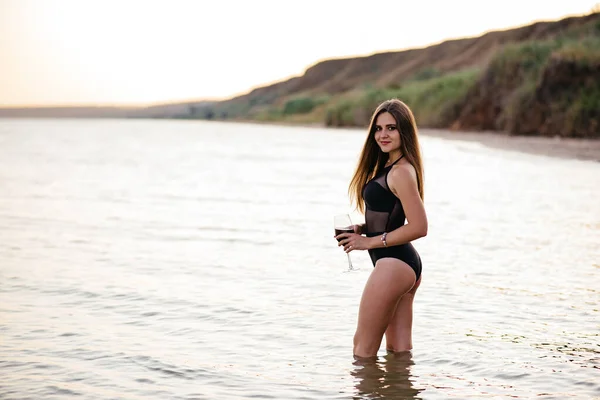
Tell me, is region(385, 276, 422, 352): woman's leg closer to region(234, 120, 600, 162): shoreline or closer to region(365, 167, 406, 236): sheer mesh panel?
region(365, 167, 406, 236): sheer mesh panel

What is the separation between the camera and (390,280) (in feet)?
19.9

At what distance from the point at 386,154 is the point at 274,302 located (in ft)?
10.7

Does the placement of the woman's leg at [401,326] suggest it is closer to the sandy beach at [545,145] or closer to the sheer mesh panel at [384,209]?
the sheer mesh panel at [384,209]

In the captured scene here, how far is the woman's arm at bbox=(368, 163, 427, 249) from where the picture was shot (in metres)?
5.86

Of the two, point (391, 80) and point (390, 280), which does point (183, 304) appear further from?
point (391, 80)

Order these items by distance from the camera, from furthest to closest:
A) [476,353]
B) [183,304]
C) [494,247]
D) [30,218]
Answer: [30,218]
[494,247]
[183,304]
[476,353]

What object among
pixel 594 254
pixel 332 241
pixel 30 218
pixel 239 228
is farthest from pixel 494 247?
pixel 30 218

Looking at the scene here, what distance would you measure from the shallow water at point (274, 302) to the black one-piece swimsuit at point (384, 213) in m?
0.94

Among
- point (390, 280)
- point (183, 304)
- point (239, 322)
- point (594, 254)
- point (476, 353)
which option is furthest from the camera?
point (594, 254)

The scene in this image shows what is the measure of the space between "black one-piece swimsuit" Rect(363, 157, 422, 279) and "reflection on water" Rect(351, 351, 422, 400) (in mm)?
831

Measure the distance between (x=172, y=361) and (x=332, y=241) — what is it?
23.1 feet

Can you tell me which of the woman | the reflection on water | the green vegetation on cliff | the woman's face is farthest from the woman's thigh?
the green vegetation on cliff

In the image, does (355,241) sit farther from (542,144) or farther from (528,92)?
(528,92)

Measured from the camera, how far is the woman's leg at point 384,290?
6070mm
